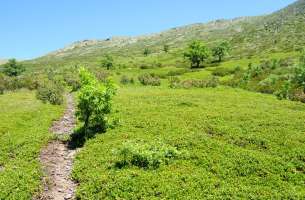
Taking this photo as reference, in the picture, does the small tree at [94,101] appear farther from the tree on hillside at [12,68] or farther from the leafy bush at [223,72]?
the tree on hillside at [12,68]

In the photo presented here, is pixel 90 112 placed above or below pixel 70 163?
above

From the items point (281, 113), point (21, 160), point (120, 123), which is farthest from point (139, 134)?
point (281, 113)

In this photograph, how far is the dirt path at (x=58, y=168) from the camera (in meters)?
26.2

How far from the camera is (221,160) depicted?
95.3ft

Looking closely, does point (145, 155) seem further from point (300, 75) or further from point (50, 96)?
point (300, 75)

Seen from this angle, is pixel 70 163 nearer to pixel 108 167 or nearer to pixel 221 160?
pixel 108 167

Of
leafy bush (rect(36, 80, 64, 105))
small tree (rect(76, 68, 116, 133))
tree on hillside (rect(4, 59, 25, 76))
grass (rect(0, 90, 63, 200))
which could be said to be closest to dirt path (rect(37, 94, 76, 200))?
grass (rect(0, 90, 63, 200))

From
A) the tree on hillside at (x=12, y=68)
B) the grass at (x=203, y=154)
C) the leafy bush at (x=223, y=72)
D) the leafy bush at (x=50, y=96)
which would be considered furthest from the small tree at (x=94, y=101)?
the tree on hillside at (x=12, y=68)

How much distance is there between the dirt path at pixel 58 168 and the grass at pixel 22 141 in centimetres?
58

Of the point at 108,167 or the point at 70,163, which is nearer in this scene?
the point at 108,167

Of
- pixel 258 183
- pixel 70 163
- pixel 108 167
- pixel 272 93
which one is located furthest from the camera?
pixel 272 93

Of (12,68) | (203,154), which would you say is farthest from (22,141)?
(12,68)

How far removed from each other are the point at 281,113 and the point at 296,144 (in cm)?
1022

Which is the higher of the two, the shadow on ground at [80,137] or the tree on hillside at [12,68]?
the tree on hillside at [12,68]
